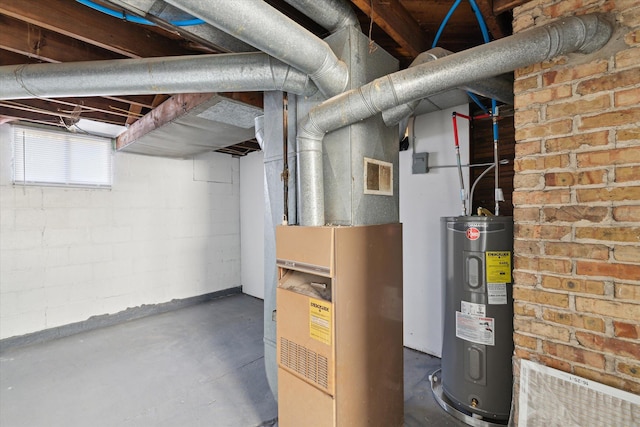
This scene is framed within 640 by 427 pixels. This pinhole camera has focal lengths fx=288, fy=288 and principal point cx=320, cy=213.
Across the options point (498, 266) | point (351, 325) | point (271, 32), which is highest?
point (271, 32)

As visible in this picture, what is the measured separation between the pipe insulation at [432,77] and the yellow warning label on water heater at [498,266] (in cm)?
108

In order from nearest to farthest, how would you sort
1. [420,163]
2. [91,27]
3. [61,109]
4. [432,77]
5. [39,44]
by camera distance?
[432,77], [91,27], [39,44], [420,163], [61,109]

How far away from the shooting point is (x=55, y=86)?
5.09 ft

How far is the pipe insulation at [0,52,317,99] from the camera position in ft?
4.69

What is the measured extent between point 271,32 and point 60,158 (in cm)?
360

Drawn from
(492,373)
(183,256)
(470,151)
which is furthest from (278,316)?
(183,256)

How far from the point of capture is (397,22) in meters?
1.54

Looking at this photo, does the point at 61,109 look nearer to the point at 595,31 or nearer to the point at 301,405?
the point at 301,405

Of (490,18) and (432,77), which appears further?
(490,18)

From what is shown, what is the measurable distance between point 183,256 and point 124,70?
329 cm

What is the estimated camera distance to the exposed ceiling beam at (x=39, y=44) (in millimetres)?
1618

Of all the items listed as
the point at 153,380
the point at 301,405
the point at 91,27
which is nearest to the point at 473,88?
the point at 301,405

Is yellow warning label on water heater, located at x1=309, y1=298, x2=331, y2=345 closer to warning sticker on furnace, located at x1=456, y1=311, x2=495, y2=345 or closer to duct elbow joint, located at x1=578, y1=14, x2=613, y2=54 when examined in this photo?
warning sticker on furnace, located at x1=456, y1=311, x2=495, y2=345

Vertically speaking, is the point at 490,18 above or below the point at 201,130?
above
